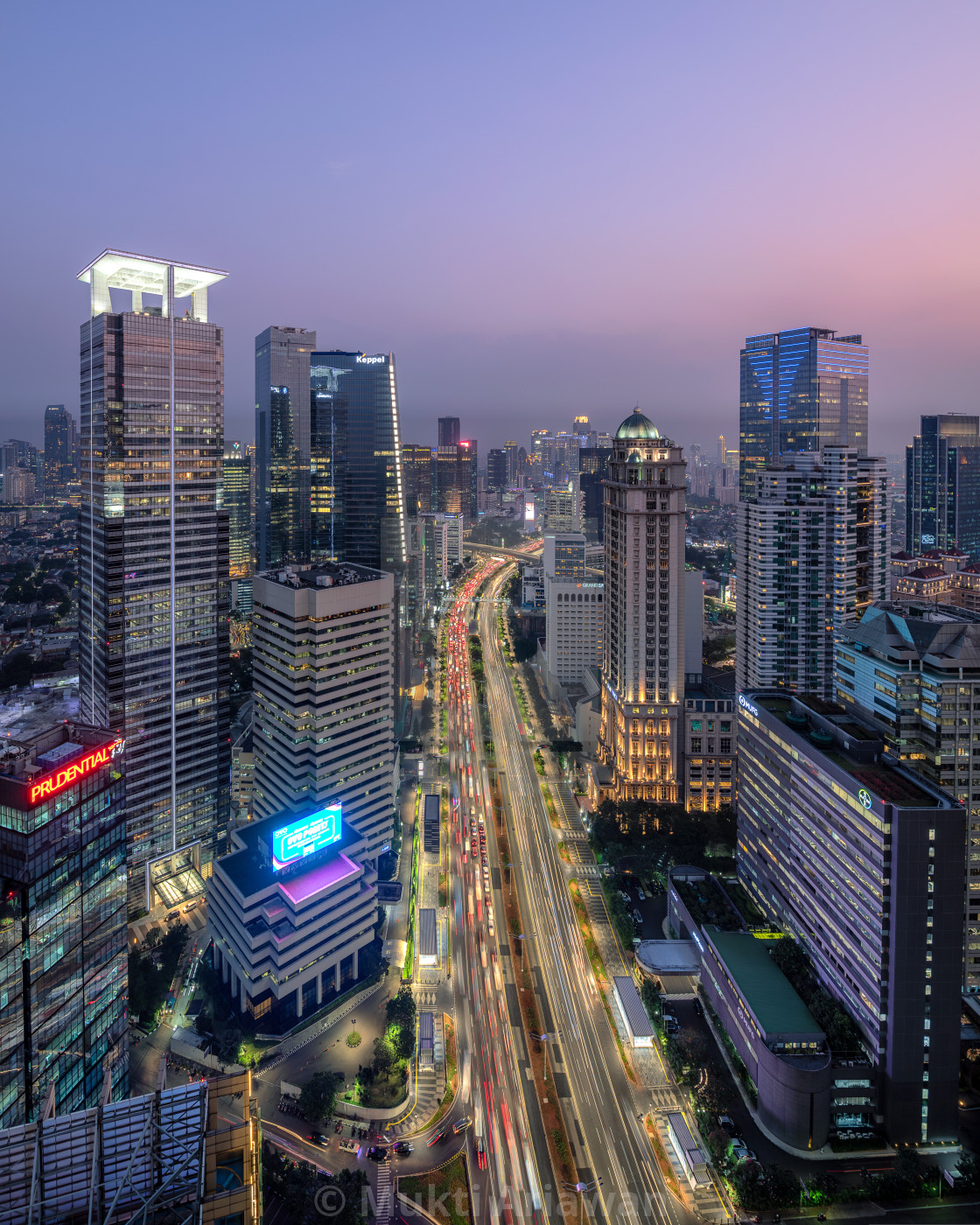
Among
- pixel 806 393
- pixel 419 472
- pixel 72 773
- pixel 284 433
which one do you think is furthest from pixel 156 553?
pixel 419 472

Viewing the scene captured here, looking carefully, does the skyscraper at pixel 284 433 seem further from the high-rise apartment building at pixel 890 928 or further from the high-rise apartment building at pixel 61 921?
the high-rise apartment building at pixel 890 928

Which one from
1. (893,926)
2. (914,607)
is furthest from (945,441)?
(893,926)

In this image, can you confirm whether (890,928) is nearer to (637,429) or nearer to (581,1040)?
(581,1040)

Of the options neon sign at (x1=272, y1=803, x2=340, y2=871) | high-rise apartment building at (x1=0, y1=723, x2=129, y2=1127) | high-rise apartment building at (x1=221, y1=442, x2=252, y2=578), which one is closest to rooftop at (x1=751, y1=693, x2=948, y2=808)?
neon sign at (x1=272, y1=803, x2=340, y2=871)

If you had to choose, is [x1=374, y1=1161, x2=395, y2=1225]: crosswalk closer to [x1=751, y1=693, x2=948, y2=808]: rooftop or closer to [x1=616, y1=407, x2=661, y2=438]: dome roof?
[x1=751, y1=693, x2=948, y2=808]: rooftop

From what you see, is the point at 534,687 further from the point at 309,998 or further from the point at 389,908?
the point at 309,998

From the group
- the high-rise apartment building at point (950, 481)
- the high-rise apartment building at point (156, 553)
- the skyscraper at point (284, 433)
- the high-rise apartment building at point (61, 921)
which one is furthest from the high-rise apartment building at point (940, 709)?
the high-rise apartment building at point (950, 481)

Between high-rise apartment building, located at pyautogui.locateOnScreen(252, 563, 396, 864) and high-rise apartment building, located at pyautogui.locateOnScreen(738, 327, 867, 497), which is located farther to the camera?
high-rise apartment building, located at pyautogui.locateOnScreen(738, 327, 867, 497)
